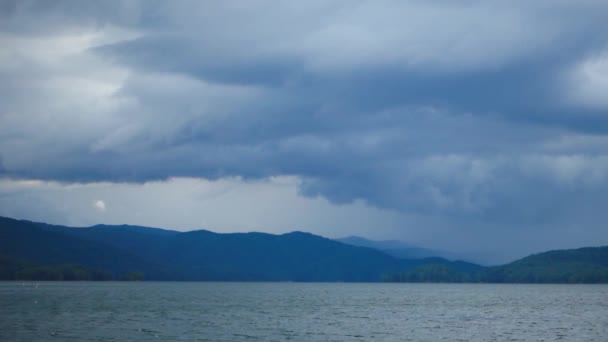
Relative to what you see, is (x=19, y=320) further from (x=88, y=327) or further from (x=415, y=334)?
(x=415, y=334)

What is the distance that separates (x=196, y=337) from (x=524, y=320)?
6902 centimetres

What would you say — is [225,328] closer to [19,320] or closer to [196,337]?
[196,337]

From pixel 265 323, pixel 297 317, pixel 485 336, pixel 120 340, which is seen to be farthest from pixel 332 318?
pixel 120 340

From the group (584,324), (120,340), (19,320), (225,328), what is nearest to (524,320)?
(584,324)

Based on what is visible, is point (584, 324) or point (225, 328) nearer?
point (225, 328)

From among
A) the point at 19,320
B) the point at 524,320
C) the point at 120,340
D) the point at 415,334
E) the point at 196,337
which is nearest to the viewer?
the point at 120,340

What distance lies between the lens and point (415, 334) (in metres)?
105

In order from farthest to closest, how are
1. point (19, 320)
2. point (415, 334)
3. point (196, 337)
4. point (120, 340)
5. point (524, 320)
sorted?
point (524, 320) < point (19, 320) < point (415, 334) < point (196, 337) < point (120, 340)

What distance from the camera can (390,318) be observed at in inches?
5458

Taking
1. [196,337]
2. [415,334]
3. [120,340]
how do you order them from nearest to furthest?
1. [120,340]
2. [196,337]
3. [415,334]

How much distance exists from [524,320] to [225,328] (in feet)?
196

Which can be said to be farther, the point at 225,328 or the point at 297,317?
the point at 297,317

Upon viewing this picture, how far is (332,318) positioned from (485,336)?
4025cm

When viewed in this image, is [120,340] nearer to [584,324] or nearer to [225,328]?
[225,328]
